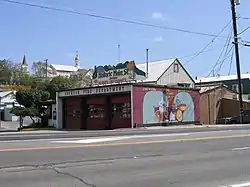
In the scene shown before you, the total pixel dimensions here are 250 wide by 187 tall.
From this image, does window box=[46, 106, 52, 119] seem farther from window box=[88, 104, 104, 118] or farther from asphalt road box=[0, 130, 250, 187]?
asphalt road box=[0, 130, 250, 187]

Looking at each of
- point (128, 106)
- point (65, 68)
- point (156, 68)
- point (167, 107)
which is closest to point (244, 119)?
point (167, 107)

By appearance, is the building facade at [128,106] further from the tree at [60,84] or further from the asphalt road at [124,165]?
the tree at [60,84]

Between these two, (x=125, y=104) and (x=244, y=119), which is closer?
(x=125, y=104)

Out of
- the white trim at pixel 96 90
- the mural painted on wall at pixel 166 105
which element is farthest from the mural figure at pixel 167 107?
the white trim at pixel 96 90

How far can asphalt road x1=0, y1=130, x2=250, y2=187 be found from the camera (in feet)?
30.3

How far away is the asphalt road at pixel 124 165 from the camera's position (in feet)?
30.3

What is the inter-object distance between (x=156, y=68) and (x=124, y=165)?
4842 centimetres

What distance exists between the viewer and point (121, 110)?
3906 cm

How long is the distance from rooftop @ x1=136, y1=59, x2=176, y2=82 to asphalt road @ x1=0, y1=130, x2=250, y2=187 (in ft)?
132

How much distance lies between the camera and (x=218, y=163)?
12320 mm

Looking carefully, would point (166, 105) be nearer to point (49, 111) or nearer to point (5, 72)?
point (49, 111)

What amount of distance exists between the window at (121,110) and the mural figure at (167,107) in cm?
145

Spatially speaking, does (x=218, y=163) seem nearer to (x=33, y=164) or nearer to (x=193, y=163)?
(x=193, y=163)

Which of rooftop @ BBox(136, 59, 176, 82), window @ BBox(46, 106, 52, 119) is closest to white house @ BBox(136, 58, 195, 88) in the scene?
rooftop @ BBox(136, 59, 176, 82)
